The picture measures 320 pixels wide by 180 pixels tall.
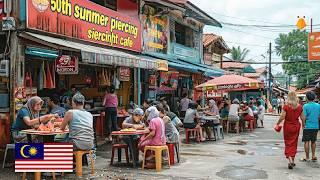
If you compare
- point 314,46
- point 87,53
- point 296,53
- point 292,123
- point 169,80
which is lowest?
point 292,123

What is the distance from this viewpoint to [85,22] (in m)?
12.9

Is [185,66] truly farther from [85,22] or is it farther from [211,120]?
[85,22]

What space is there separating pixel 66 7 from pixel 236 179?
21.8ft

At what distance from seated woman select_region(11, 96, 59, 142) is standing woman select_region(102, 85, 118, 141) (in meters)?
5.20

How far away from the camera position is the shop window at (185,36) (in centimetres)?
2356

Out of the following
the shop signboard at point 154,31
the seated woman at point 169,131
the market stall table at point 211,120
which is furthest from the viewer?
the shop signboard at point 154,31

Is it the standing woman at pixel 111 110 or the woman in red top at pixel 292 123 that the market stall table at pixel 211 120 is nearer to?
the standing woman at pixel 111 110

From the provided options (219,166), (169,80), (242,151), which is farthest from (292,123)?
(169,80)

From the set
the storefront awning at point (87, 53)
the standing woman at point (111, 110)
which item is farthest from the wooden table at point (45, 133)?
the standing woman at point (111, 110)

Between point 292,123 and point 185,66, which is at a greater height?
point 185,66

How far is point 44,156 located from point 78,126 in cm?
133

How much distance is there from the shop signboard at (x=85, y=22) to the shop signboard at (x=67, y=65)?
3.10 feet

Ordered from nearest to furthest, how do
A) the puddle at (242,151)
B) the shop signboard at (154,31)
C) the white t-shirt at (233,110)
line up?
the puddle at (242,151)
the shop signboard at (154,31)
the white t-shirt at (233,110)

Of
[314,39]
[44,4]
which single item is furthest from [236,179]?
[314,39]
